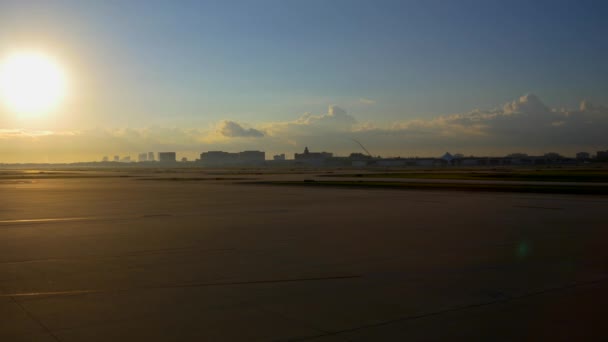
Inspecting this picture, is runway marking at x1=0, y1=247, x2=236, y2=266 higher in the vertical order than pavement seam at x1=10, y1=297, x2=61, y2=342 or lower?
lower

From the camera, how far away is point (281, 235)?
59.0 feet

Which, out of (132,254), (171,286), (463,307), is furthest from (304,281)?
(132,254)

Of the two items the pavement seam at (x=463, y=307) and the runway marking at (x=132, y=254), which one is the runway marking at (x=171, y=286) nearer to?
the pavement seam at (x=463, y=307)

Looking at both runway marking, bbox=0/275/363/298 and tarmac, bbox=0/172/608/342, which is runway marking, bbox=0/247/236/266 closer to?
tarmac, bbox=0/172/608/342

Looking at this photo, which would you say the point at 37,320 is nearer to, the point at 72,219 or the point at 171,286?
the point at 171,286

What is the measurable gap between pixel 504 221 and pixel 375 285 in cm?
1400

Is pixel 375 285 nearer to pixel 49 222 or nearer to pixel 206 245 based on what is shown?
pixel 206 245

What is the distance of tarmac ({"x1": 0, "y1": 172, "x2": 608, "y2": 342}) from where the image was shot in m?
7.88

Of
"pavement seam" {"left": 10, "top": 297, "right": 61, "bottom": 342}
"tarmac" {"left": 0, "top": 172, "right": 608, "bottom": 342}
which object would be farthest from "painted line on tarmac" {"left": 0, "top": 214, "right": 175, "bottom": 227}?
"pavement seam" {"left": 10, "top": 297, "right": 61, "bottom": 342}

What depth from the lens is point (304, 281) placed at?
11.0m

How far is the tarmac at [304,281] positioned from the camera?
788cm

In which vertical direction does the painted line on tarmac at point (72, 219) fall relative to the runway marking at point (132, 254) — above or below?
below

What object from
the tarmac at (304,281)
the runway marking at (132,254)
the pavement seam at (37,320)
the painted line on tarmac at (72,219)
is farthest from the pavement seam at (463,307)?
the painted line on tarmac at (72,219)

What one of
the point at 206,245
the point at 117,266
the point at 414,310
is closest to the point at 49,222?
the point at 206,245
